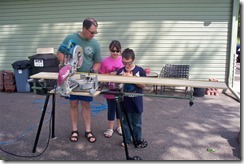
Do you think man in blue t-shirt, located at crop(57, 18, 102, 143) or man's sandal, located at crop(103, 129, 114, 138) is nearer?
man in blue t-shirt, located at crop(57, 18, 102, 143)

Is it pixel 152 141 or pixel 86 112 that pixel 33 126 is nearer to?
pixel 86 112

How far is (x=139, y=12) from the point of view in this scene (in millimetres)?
6430

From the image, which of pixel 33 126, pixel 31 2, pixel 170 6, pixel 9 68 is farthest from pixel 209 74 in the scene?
pixel 9 68

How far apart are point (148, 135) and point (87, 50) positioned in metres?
1.62

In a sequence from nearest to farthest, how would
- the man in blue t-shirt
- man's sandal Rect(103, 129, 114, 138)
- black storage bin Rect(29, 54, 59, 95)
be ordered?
the man in blue t-shirt < man's sandal Rect(103, 129, 114, 138) < black storage bin Rect(29, 54, 59, 95)

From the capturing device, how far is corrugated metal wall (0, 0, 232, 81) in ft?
20.6

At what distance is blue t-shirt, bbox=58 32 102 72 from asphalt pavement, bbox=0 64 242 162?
1077 millimetres

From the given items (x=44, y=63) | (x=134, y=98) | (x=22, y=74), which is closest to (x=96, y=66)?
(x=134, y=98)

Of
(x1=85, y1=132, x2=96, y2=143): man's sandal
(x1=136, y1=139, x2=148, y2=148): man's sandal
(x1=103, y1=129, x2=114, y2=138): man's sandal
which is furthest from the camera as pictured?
(x1=103, y1=129, x2=114, y2=138): man's sandal

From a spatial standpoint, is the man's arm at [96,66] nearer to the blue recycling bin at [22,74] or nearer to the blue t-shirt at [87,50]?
the blue t-shirt at [87,50]

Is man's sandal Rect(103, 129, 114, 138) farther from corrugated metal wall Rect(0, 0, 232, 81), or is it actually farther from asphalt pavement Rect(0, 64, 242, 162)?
corrugated metal wall Rect(0, 0, 232, 81)

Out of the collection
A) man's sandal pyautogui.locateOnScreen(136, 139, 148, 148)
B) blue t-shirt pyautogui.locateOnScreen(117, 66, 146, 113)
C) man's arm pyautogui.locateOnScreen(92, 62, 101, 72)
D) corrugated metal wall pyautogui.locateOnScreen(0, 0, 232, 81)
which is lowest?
man's sandal pyautogui.locateOnScreen(136, 139, 148, 148)

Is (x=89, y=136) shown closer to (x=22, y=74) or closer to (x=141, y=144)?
(x=141, y=144)

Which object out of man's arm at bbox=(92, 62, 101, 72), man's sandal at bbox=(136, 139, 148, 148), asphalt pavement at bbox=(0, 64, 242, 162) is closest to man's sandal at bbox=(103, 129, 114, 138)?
asphalt pavement at bbox=(0, 64, 242, 162)
